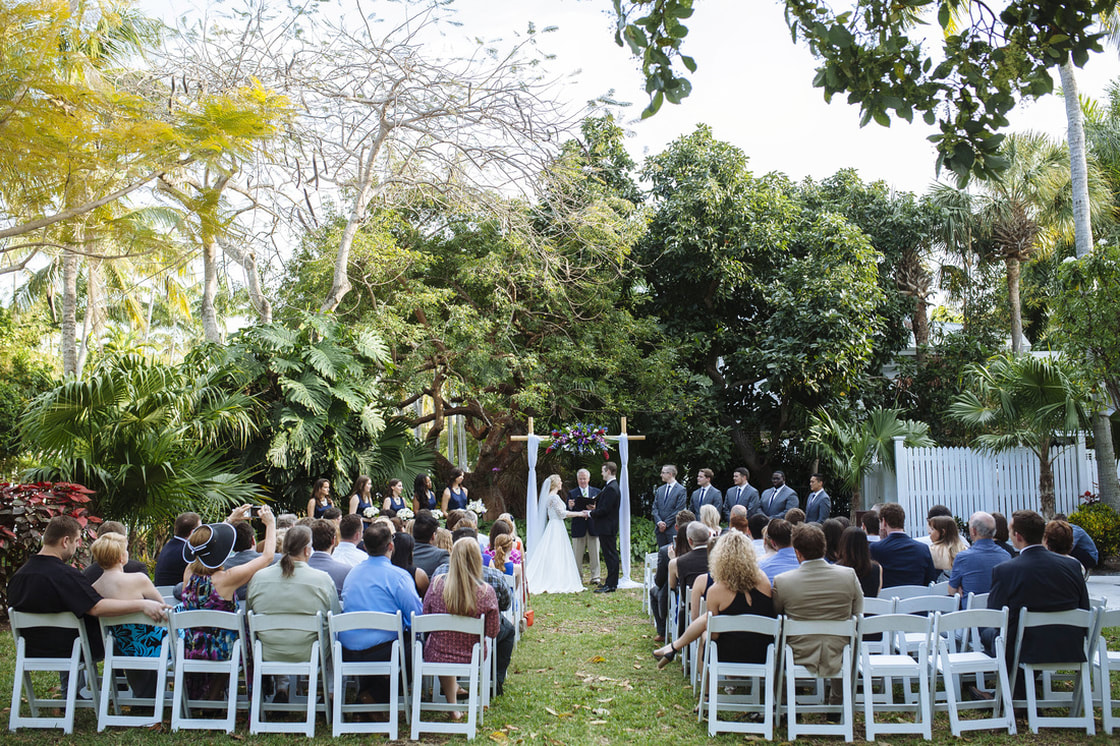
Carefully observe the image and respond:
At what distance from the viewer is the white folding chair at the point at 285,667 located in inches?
212

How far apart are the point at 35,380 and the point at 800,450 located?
49.5 ft

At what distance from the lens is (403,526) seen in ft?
27.4

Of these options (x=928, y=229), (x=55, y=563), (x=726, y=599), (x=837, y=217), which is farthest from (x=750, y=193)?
(x=55, y=563)

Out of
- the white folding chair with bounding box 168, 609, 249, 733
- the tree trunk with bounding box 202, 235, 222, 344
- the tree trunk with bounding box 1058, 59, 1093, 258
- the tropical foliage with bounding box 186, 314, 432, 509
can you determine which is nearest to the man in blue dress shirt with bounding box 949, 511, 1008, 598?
the white folding chair with bounding box 168, 609, 249, 733

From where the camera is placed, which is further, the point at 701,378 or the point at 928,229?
the point at 928,229

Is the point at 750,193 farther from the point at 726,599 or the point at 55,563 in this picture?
the point at 55,563

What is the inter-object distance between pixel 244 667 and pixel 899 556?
5.04 m

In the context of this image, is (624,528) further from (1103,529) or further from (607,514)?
(1103,529)

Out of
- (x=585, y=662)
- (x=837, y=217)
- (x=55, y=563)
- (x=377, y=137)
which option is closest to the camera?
(x=55, y=563)

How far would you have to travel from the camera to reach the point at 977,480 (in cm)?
1441

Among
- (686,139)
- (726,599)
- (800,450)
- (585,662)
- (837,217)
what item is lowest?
(585,662)

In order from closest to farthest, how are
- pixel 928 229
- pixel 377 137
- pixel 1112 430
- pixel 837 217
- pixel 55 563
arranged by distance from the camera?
pixel 55 563
pixel 377 137
pixel 1112 430
pixel 837 217
pixel 928 229

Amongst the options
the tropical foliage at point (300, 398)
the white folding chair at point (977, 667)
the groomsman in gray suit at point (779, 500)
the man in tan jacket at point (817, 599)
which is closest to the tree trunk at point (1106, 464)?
the groomsman in gray suit at point (779, 500)

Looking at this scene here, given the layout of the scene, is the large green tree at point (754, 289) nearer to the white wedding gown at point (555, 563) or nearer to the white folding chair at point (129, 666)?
the white wedding gown at point (555, 563)
